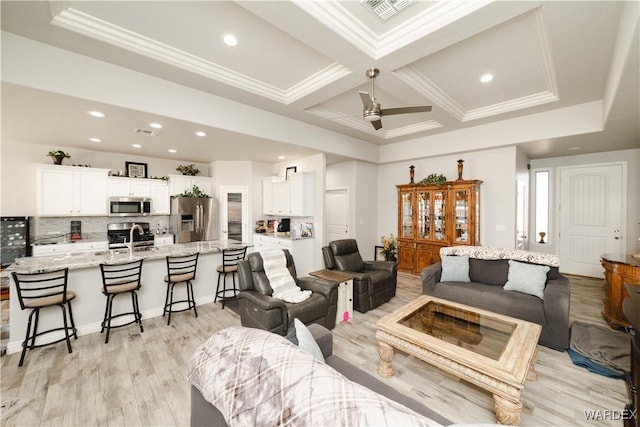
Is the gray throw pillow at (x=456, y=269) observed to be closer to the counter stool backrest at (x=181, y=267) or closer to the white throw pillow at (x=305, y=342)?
the white throw pillow at (x=305, y=342)

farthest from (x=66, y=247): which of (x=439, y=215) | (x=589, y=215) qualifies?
(x=589, y=215)

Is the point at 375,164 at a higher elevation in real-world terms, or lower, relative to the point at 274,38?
lower

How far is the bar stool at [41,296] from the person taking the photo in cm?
253

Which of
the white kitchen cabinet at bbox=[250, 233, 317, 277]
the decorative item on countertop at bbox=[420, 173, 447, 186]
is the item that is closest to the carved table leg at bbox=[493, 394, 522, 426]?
the white kitchen cabinet at bbox=[250, 233, 317, 277]

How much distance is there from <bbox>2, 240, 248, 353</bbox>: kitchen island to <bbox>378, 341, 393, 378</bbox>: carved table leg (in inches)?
110

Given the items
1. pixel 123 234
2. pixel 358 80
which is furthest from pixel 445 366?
pixel 123 234

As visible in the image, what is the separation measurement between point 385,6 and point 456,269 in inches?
132

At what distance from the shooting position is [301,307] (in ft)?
9.30

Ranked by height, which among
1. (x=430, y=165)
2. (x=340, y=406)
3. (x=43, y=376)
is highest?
(x=430, y=165)

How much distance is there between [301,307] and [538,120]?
15.9ft

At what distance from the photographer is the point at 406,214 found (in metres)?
6.04

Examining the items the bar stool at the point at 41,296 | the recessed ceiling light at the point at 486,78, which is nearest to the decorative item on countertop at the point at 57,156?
the bar stool at the point at 41,296

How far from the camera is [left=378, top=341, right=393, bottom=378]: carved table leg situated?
2.33m

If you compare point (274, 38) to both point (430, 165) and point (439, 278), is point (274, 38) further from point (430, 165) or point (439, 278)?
point (430, 165)
